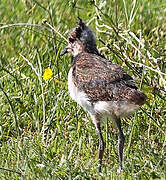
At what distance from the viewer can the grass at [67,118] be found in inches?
201

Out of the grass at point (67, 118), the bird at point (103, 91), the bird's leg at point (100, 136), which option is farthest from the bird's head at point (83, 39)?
the bird's leg at point (100, 136)

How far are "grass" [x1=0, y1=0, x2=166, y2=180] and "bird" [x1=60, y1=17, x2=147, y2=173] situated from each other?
0.12 m

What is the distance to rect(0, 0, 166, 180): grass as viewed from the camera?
16.7 ft

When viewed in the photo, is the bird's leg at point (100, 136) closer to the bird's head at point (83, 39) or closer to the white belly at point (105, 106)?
the white belly at point (105, 106)

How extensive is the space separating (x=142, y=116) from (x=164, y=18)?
2.90m

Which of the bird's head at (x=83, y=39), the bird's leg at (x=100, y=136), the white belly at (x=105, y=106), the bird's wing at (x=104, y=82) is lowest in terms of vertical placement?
the bird's leg at (x=100, y=136)

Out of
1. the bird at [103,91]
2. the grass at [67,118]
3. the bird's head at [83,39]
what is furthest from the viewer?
the bird's head at [83,39]

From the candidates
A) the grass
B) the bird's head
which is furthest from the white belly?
the bird's head

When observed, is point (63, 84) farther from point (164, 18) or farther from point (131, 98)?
point (164, 18)

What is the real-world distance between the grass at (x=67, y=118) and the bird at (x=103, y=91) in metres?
0.12

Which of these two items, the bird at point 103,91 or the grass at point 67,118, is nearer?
the grass at point 67,118

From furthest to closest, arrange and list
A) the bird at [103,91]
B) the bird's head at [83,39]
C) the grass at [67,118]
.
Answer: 1. the bird's head at [83,39]
2. the bird at [103,91]
3. the grass at [67,118]

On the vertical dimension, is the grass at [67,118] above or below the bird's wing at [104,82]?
below

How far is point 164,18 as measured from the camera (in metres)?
8.87
